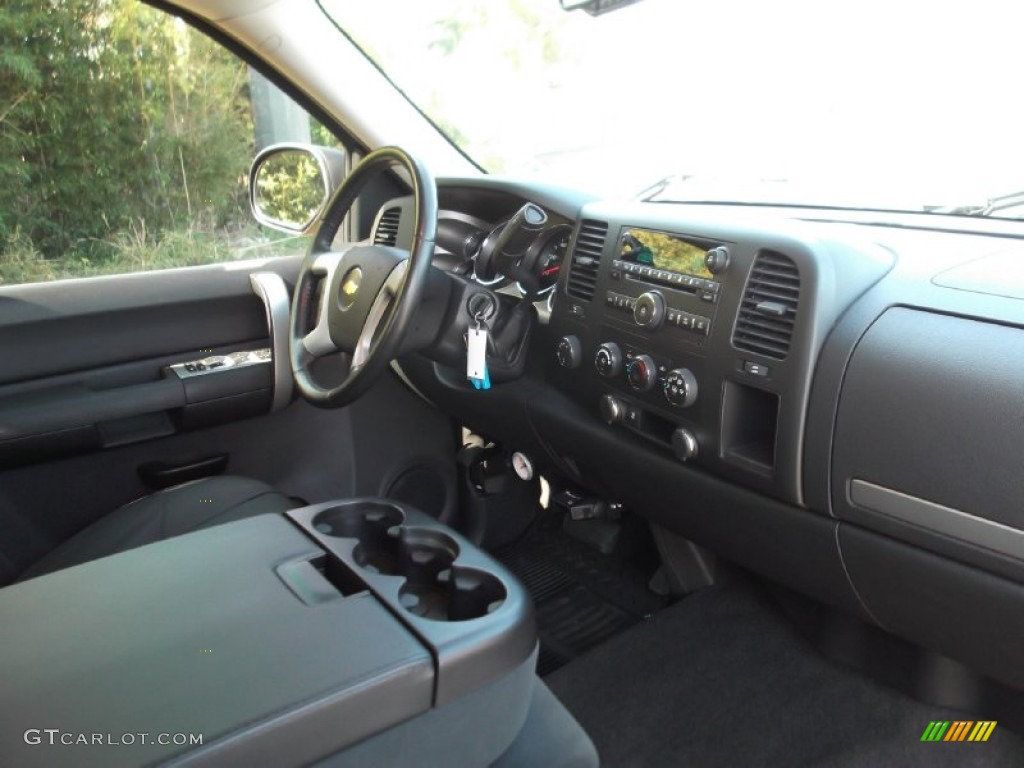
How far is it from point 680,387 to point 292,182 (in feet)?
5.08

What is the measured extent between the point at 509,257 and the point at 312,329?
490 mm

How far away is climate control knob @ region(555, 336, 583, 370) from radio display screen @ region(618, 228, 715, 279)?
0.22 meters

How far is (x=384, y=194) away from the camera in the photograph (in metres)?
2.62

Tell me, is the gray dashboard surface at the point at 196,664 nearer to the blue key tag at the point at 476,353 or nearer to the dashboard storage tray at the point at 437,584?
the dashboard storage tray at the point at 437,584

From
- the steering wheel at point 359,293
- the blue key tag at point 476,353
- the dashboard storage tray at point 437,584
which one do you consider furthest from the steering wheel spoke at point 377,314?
the dashboard storage tray at point 437,584

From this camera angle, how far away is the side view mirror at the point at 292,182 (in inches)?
97.4

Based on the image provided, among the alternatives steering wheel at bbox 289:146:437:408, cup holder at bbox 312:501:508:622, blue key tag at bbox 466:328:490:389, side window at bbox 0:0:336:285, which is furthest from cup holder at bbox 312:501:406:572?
side window at bbox 0:0:336:285

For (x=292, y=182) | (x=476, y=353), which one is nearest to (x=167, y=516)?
(x=476, y=353)

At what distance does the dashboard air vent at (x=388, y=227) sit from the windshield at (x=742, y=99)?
1.11ft

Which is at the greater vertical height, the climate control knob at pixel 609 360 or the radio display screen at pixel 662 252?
the radio display screen at pixel 662 252

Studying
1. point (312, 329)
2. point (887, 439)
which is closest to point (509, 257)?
point (312, 329)

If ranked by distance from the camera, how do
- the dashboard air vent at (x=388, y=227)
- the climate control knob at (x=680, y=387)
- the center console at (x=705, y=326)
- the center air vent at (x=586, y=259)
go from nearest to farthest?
the center console at (x=705, y=326) → the climate control knob at (x=680, y=387) → the center air vent at (x=586, y=259) → the dashboard air vent at (x=388, y=227)

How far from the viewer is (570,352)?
1.84 m

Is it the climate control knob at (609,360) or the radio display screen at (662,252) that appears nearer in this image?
the radio display screen at (662,252)
